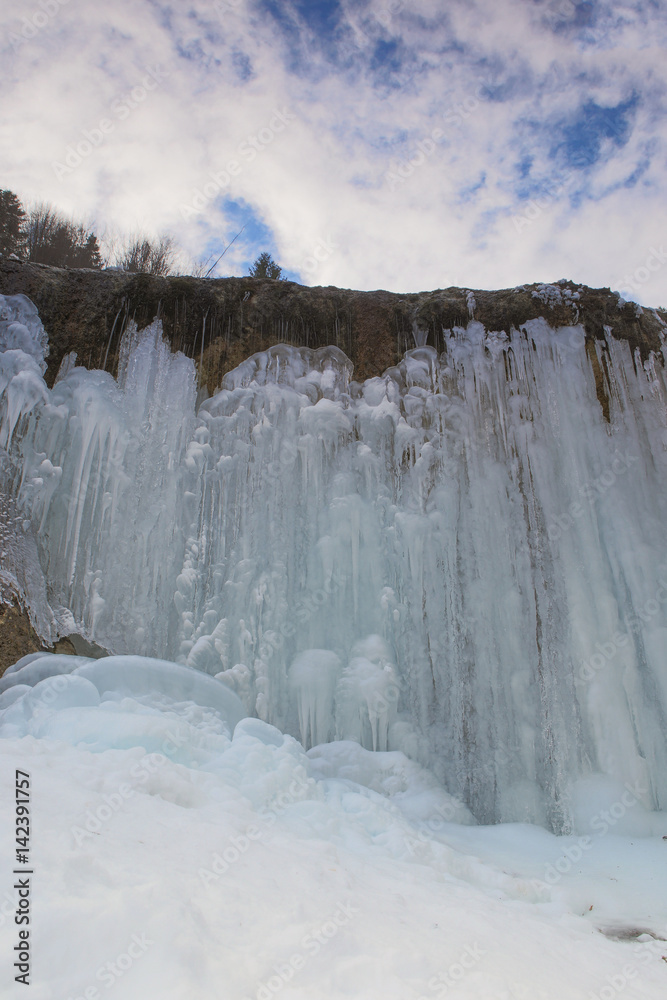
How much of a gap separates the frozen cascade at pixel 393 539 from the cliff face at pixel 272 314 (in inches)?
5.4

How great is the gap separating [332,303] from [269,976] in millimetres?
4976

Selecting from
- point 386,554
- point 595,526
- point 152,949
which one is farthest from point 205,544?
point 152,949

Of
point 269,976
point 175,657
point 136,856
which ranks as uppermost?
point 175,657

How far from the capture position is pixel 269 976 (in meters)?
1.32

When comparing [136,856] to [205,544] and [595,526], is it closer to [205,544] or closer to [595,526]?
[205,544]
